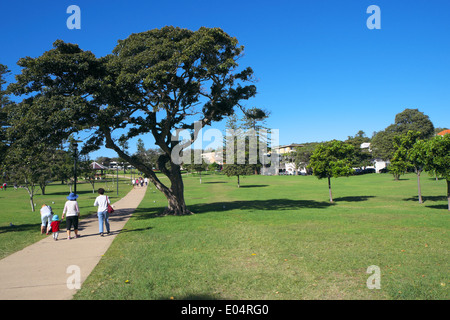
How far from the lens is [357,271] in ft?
20.6

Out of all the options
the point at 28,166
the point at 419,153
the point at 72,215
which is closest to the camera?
the point at 72,215

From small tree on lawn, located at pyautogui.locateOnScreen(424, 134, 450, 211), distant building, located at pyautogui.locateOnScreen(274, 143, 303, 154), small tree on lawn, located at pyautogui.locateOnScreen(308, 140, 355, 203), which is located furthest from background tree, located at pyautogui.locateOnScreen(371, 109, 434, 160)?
small tree on lawn, located at pyautogui.locateOnScreen(424, 134, 450, 211)

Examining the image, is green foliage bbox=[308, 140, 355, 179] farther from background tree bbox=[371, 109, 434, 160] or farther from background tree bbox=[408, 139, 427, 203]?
background tree bbox=[371, 109, 434, 160]

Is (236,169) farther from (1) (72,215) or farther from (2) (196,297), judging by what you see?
(2) (196,297)

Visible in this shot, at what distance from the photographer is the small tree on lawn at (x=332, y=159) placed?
21692 millimetres

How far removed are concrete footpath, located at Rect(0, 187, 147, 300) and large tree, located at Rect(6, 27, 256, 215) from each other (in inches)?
195

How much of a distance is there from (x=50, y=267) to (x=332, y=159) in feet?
63.5

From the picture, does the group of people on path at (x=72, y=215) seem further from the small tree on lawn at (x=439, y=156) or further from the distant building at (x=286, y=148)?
the distant building at (x=286, y=148)

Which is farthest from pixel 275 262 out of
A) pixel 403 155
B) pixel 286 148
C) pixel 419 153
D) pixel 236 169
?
pixel 286 148

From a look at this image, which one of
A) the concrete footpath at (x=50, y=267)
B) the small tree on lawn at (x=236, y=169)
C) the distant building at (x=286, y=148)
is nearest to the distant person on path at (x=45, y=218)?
the concrete footpath at (x=50, y=267)

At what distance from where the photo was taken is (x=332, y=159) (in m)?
22.4
